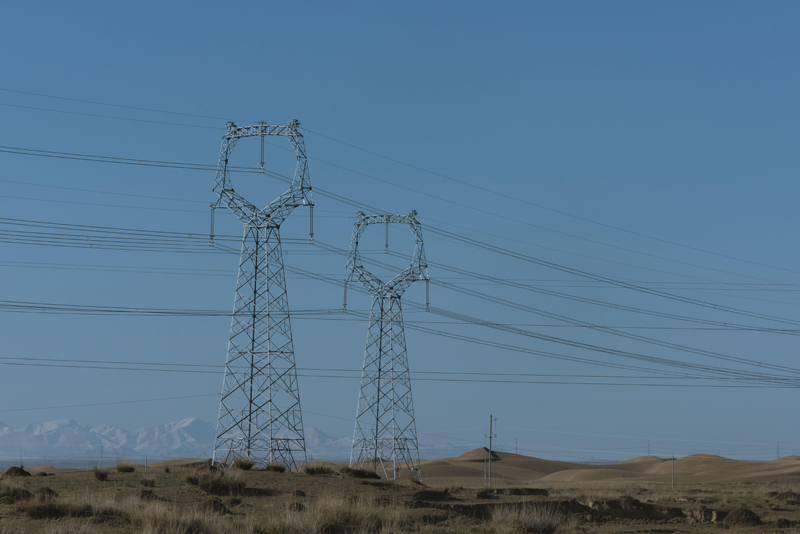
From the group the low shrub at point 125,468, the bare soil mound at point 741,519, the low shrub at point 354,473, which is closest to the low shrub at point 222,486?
the low shrub at point 354,473

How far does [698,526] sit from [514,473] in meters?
103

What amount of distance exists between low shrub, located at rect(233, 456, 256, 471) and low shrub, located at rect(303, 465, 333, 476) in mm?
3148

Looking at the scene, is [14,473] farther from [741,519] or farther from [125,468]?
[741,519]

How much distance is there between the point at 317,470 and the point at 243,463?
439 centimetres

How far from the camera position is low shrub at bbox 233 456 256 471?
40250mm

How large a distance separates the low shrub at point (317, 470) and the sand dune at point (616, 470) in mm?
56641

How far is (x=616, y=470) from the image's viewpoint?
126 meters

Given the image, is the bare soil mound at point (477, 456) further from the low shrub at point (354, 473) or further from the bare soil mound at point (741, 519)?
the bare soil mound at point (741, 519)

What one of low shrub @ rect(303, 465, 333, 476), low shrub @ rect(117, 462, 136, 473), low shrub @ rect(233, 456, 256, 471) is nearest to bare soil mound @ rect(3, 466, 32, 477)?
low shrub @ rect(117, 462, 136, 473)

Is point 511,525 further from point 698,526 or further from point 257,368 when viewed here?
point 257,368

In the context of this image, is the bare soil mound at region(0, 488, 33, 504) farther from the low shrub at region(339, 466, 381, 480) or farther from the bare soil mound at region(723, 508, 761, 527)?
the bare soil mound at region(723, 508, 761, 527)

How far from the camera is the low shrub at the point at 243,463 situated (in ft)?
132

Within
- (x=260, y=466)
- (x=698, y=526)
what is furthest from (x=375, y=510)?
(x=260, y=466)

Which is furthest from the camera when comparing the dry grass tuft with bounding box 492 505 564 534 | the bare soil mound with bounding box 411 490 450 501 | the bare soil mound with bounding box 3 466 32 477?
the bare soil mound with bounding box 3 466 32 477
